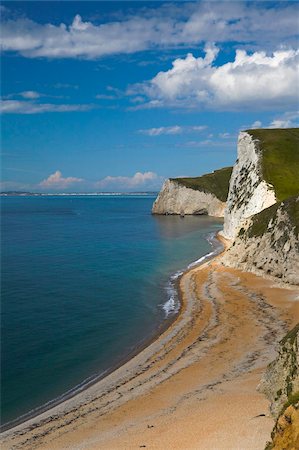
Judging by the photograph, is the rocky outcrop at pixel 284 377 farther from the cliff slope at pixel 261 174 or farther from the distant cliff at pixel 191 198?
the distant cliff at pixel 191 198

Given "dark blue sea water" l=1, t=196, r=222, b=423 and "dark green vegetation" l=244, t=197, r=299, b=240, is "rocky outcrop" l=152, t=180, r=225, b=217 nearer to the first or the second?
"dark blue sea water" l=1, t=196, r=222, b=423

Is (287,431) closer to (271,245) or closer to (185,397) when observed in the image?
(185,397)

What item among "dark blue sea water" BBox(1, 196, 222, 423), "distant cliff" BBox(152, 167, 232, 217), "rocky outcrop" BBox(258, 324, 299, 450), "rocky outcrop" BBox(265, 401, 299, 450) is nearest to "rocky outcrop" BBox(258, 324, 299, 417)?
"rocky outcrop" BBox(258, 324, 299, 450)

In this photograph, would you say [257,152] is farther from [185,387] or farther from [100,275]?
[185,387]

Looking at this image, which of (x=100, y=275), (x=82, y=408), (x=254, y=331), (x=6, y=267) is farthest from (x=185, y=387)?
(x=6, y=267)

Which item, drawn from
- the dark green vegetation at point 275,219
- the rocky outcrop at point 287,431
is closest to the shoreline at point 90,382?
the dark green vegetation at point 275,219

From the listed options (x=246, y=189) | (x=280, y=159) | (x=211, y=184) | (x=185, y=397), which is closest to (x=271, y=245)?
(x=185, y=397)
